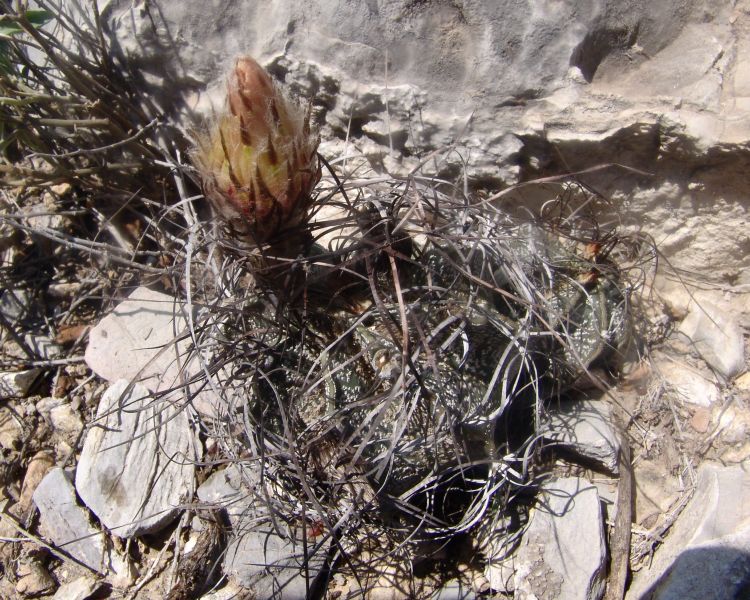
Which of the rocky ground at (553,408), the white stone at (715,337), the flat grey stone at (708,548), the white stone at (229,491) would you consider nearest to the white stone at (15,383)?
the rocky ground at (553,408)

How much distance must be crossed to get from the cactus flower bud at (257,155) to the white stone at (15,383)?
0.99 m

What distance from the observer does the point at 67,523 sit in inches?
58.6

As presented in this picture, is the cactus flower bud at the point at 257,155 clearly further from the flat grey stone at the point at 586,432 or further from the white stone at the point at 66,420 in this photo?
the white stone at the point at 66,420

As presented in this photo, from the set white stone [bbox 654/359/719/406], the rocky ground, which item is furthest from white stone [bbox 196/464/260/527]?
white stone [bbox 654/359/719/406]

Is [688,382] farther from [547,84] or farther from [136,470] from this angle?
[136,470]

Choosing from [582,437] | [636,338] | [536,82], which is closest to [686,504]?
[582,437]

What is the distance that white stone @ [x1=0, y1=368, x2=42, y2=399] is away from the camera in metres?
1.67

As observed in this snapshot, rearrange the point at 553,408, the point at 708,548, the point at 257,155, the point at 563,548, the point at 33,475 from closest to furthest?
the point at 257,155 → the point at 708,548 → the point at 563,548 → the point at 553,408 → the point at 33,475

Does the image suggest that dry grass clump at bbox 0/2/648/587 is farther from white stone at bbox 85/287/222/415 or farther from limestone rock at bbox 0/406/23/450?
limestone rock at bbox 0/406/23/450

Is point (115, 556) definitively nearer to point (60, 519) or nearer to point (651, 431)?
point (60, 519)

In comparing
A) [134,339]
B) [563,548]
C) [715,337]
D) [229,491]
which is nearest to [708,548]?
[563,548]

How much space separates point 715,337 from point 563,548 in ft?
2.04

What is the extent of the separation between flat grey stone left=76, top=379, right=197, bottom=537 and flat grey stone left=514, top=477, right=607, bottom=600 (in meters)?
0.76

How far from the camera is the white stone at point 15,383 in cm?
167
